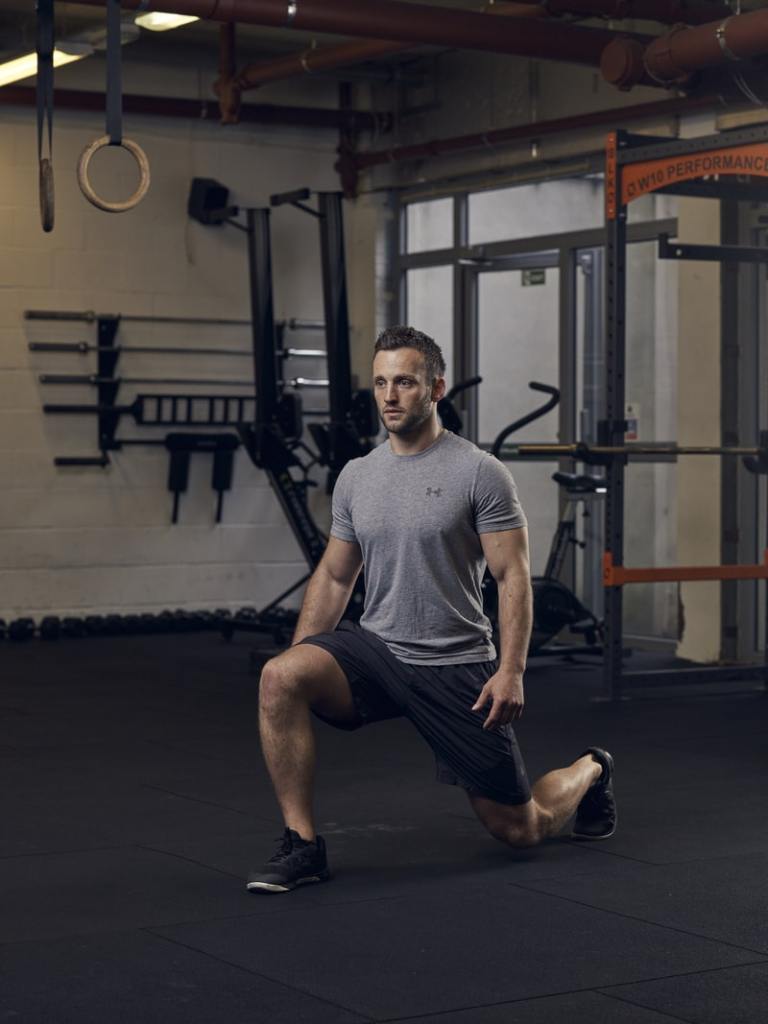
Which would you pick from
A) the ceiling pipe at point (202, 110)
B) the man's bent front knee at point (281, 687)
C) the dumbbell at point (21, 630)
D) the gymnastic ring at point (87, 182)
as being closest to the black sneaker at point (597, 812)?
the man's bent front knee at point (281, 687)

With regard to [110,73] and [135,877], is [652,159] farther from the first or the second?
[135,877]

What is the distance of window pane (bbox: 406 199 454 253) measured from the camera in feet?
31.4

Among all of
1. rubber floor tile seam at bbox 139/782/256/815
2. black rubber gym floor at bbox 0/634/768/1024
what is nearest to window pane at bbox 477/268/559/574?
black rubber gym floor at bbox 0/634/768/1024

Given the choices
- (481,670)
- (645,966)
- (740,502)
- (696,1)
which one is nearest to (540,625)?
(740,502)

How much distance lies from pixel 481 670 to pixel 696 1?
4223mm

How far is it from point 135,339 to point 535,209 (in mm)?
2318

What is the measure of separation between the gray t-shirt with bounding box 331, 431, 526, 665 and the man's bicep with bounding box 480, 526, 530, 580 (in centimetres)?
2

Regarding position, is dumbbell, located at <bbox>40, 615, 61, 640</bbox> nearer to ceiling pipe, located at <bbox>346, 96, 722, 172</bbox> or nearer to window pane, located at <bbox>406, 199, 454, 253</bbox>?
window pane, located at <bbox>406, 199, 454, 253</bbox>

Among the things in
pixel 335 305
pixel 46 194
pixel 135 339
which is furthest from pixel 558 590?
pixel 46 194

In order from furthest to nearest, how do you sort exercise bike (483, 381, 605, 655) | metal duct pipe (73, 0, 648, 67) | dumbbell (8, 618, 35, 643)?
dumbbell (8, 618, 35, 643), exercise bike (483, 381, 605, 655), metal duct pipe (73, 0, 648, 67)

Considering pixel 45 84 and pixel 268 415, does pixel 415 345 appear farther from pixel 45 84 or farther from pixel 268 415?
pixel 268 415

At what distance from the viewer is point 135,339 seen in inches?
364

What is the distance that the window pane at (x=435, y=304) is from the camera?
952 centimetres

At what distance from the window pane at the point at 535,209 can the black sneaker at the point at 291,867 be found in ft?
18.3
